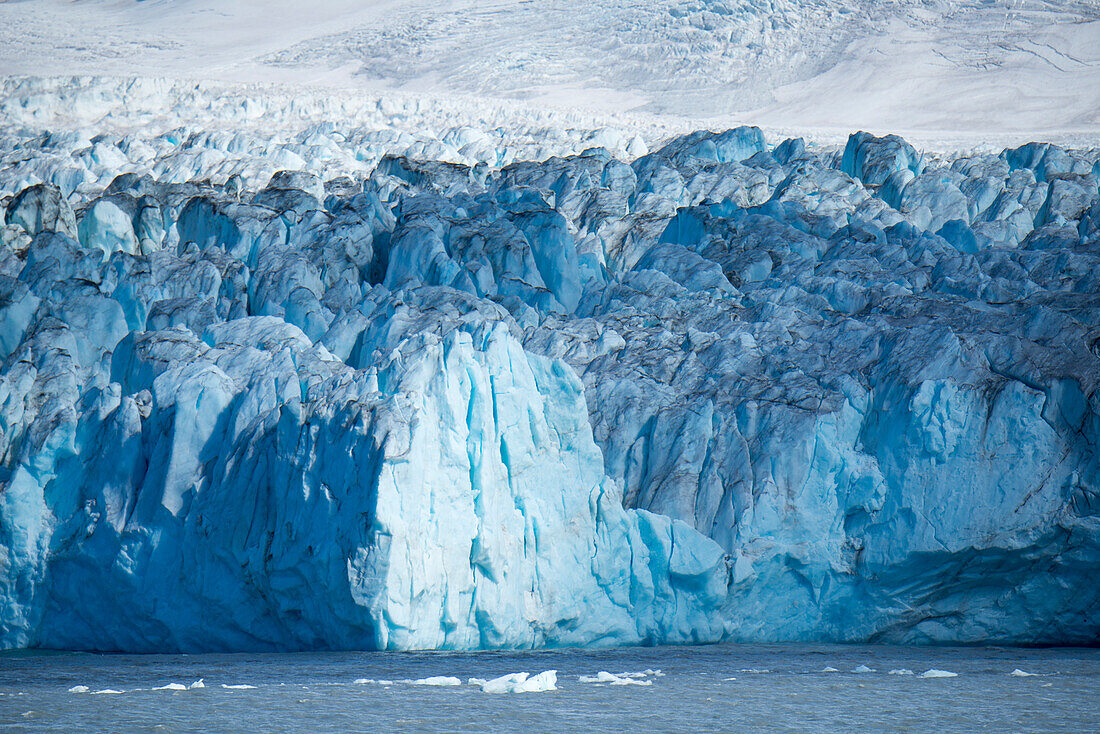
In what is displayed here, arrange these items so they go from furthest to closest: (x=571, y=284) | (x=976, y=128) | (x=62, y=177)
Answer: (x=976, y=128) < (x=62, y=177) < (x=571, y=284)

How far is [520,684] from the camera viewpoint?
1127cm

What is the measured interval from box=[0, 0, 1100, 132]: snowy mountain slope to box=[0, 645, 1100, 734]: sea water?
46669 mm

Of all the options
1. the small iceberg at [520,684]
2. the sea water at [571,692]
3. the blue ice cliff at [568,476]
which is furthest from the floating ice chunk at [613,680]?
the blue ice cliff at [568,476]

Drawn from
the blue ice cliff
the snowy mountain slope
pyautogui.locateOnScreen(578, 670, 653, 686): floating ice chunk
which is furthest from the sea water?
the snowy mountain slope

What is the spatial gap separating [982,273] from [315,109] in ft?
90.1

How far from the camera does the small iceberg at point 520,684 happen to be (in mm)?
11188

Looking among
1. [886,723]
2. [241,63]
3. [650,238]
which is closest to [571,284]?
[650,238]

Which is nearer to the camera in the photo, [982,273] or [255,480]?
[255,480]

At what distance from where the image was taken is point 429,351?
588 inches

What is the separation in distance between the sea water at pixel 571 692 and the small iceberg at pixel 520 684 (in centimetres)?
11

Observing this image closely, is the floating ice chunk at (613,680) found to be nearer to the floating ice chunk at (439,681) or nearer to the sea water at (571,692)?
the sea water at (571,692)

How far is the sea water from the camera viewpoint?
9.73 m

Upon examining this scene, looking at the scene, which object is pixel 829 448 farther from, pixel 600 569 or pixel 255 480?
pixel 255 480

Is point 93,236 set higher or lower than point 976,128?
lower
